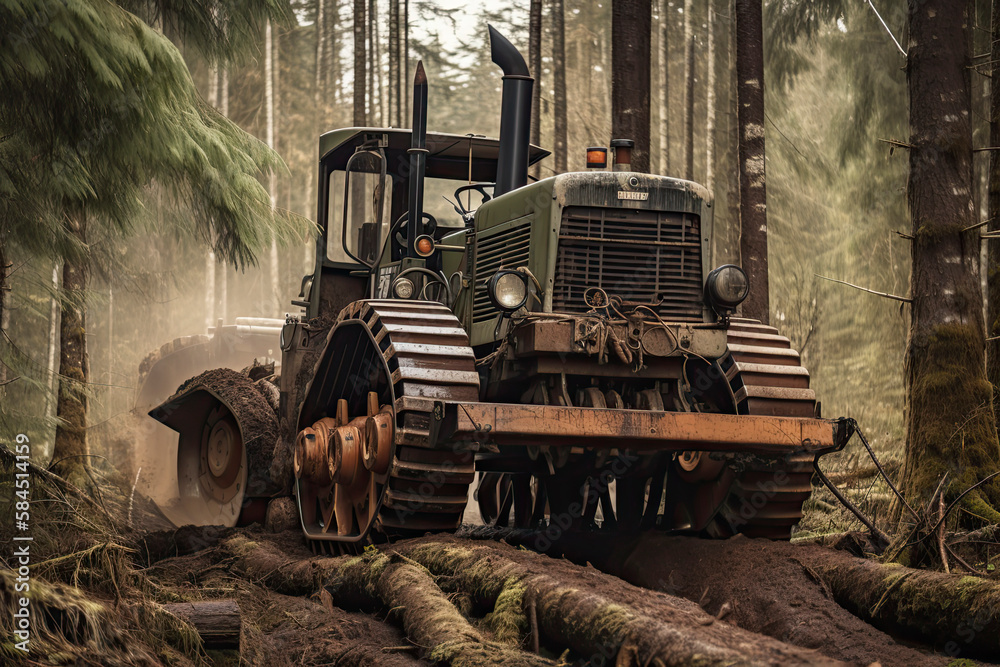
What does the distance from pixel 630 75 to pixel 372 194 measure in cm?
472

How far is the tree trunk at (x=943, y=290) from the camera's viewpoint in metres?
7.04

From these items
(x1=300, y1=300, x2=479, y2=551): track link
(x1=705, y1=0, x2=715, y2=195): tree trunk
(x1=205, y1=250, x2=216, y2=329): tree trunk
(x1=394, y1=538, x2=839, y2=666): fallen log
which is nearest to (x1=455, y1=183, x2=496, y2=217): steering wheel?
(x1=300, y1=300, x2=479, y2=551): track link

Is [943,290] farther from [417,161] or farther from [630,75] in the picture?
[630,75]

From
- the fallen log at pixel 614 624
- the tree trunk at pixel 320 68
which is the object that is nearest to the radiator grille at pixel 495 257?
the fallen log at pixel 614 624

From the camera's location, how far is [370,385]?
7.44m

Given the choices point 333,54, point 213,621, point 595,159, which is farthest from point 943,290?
point 333,54

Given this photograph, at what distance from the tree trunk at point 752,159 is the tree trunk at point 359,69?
9.30m

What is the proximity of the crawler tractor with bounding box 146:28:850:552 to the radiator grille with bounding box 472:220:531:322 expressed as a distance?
0.02 meters

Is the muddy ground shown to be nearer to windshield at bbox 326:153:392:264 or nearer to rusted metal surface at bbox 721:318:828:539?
rusted metal surface at bbox 721:318:828:539

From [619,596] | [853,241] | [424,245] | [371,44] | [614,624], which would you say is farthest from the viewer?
[371,44]

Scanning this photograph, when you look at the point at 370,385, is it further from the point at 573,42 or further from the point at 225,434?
the point at 573,42

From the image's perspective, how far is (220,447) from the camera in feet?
32.9

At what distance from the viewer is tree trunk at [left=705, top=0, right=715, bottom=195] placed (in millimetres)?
26672

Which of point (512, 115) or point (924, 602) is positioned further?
point (512, 115)
